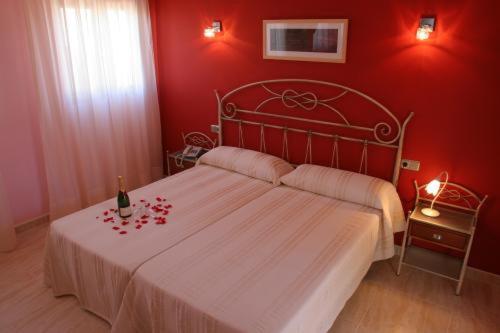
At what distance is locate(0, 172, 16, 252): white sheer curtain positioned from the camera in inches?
128

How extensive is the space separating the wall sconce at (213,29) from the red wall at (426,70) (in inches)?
2.9

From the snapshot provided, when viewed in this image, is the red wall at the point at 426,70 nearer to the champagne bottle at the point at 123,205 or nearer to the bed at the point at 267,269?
the bed at the point at 267,269

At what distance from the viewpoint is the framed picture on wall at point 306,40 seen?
310 centimetres

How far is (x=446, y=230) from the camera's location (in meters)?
2.76

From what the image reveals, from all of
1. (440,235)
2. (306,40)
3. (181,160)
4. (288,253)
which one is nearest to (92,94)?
(181,160)

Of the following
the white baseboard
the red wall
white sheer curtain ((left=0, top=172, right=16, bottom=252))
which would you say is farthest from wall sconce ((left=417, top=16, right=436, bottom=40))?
the white baseboard

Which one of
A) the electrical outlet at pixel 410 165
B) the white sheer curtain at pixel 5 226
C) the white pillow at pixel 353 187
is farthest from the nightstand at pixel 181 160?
the electrical outlet at pixel 410 165

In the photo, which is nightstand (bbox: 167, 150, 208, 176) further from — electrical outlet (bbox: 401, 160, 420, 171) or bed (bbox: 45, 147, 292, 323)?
electrical outlet (bbox: 401, 160, 420, 171)

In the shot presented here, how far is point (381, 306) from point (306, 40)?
2.25 meters

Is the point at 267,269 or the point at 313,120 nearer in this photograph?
the point at 267,269

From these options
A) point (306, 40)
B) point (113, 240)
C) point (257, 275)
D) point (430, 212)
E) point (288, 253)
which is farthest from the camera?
point (306, 40)

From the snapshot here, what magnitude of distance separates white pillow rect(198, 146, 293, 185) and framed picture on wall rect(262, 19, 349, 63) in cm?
94

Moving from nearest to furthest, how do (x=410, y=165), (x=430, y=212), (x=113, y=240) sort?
(x=113, y=240) < (x=430, y=212) < (x=410, y=165)

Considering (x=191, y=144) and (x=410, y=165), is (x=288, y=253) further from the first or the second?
(x=191, y=144)
